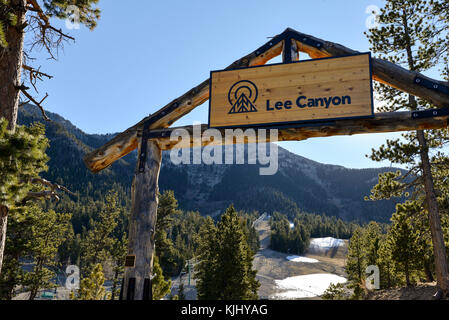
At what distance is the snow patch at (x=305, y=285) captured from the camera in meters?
51.8

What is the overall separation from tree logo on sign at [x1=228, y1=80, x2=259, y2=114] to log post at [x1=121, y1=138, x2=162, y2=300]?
6.03 feet

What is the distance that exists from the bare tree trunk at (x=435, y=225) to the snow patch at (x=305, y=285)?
40.6 metres

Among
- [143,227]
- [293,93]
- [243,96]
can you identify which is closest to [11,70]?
[143,227]

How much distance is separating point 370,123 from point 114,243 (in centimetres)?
3539

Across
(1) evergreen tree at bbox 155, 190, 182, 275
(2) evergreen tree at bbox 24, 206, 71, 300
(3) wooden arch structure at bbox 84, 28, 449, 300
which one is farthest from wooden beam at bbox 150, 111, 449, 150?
(1) evergreen tree at bbox 155, 190, 182, 275

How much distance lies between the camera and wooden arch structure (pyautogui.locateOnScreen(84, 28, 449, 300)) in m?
5.64

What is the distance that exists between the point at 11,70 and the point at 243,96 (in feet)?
13.8

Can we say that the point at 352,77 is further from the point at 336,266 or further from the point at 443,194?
the point at 336,266

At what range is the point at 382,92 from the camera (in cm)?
1472

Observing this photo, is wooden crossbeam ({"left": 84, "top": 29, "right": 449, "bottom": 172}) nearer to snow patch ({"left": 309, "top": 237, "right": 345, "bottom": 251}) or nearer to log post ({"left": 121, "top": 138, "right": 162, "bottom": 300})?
log post ({"left": 121, "top": 138, "right": 162, "bottom": 300})

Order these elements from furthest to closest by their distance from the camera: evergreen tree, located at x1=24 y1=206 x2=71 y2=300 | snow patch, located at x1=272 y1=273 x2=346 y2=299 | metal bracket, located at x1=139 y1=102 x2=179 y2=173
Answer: snow patch, located at x1=272 y1=273 x2=346 y2=299 → evergreen tree, located at x1=24 y1=206 x2=71 y2=300 → metal bracket, located at x1=139 y1=102 x2=179 y2=173

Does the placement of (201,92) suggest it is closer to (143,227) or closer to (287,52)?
→ (287,52)
